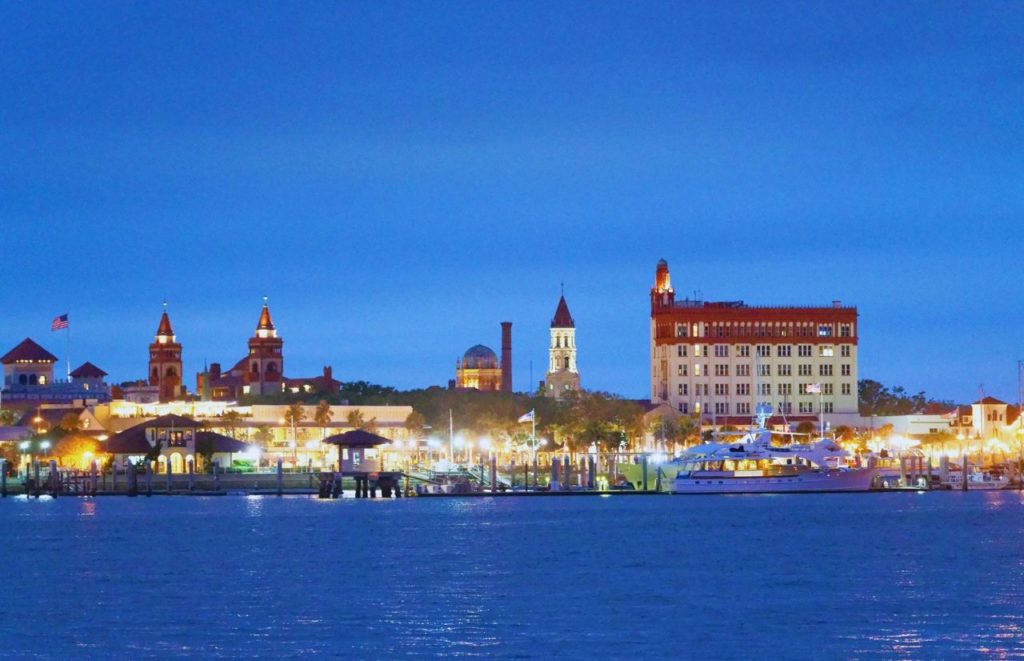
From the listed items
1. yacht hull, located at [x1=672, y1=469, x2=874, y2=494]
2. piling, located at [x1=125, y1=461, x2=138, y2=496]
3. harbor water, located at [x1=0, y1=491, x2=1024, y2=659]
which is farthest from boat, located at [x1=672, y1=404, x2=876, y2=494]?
piling, located at [x1=125, y1=461, x2=138, y2=496]

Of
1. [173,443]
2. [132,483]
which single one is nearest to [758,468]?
[132,483]

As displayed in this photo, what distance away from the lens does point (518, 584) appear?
76438mm

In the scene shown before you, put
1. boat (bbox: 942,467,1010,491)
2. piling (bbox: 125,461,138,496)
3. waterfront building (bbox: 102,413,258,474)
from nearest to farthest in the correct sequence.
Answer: piling (bbox: 125,461,138,496), boat (bbox: 942,467,1010,491), waterfront building (bbox: 102,413,258,474)

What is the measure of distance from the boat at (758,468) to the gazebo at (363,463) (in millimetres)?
20980

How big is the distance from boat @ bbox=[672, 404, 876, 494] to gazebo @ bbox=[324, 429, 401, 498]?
21.0 m

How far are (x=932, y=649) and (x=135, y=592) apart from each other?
99.9ft

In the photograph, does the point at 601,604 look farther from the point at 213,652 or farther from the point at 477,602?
the point at 213,652

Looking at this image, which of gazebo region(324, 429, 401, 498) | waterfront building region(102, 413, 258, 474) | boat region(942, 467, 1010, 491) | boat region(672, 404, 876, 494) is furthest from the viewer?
waterfront building region(102, 413, 258, 474)

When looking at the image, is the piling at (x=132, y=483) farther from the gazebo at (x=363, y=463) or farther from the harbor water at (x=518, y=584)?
the harbor water at (x=518, y=584)

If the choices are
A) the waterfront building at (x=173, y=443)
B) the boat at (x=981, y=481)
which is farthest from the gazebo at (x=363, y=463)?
the boat at (x=981, y=481)

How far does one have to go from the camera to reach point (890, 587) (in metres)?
74.5

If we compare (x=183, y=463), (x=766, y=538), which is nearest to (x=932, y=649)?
(x=766, y=538)

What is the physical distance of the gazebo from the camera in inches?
5979

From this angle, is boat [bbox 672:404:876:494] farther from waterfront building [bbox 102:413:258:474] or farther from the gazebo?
waterfront building [bbox 102:413:258:474]
